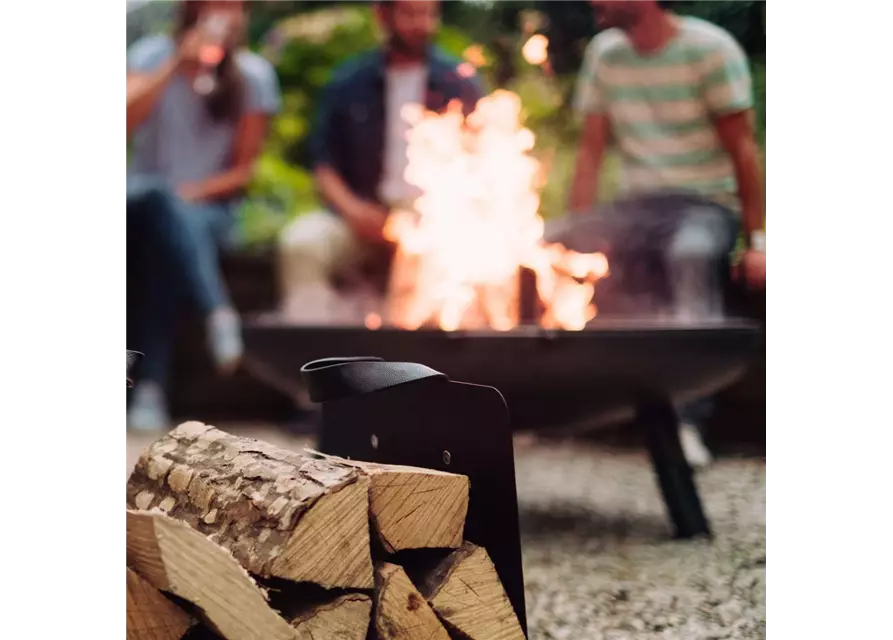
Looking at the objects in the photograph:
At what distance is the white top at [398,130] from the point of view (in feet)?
8.08

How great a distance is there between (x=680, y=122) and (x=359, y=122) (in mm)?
1516

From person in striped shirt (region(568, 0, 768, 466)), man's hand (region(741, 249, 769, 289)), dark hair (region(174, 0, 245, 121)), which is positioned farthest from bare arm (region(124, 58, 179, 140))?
man's hand (region(741, 249, 769, 289))

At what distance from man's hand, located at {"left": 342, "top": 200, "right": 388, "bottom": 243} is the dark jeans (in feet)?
1.93

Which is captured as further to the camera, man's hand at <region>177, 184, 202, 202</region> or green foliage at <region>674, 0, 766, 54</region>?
man's hand at <region>177, 184, 202, 202</region>

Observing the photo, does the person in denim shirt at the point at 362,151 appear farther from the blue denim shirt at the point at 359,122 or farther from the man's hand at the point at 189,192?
the man's hand at the point at 189,192

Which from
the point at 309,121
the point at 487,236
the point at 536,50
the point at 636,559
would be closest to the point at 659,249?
the point at 487,236

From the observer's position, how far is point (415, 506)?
2.64ft

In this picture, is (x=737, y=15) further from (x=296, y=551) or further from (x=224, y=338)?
(x=224, y=338)

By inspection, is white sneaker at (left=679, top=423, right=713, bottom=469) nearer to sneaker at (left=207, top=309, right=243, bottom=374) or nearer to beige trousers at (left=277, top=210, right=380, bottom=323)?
beige trousers at (left=277, top=210, right=380, bottom=323)

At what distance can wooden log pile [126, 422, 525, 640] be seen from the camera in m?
0.70

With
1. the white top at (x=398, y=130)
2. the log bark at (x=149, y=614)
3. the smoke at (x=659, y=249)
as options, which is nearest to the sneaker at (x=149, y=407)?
the white top at (x=398, y=130)
